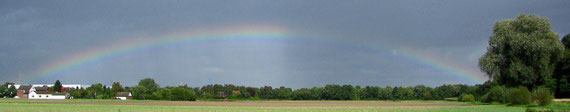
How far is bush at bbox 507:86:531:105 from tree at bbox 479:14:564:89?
8.95 feet

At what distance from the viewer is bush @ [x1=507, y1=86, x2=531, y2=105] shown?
54.0 meters

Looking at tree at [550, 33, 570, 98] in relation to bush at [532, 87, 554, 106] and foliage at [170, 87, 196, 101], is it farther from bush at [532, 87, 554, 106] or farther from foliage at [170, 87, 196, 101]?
foliage at [170, 87, 196, 101]

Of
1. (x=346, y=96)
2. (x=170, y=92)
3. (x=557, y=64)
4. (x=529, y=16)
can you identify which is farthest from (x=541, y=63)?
(x=346, y=96)

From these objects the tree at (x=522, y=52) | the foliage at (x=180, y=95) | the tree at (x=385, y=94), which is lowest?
the tree at (x=385, y=94)

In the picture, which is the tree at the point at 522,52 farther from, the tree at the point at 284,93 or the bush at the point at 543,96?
the tree at the point at 284,93

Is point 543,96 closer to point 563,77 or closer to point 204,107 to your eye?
point 563,77

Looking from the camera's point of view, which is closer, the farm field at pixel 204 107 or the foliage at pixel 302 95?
the farm field at pixel 204 107

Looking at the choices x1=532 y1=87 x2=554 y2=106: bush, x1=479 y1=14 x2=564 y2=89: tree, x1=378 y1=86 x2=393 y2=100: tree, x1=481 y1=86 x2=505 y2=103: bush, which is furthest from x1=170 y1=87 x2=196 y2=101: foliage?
x1=532 y1=87 x2=554 y2=106: bush

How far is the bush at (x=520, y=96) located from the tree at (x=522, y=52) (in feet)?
8.95

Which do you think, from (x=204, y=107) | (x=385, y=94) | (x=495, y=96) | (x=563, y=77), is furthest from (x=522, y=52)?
(x=385, y=94)

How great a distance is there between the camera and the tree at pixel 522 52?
182 feet

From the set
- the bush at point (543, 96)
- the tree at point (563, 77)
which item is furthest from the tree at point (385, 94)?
the bush at point (543, 96)

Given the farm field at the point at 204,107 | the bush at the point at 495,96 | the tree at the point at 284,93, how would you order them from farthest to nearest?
the tree at the point at 284,93 < the bush at the point at 495,96 < the farm field at the point at 204,107

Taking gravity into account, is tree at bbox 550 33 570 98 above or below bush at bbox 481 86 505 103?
above
